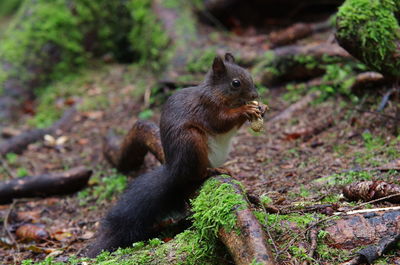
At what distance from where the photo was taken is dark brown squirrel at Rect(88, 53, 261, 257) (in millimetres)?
3490

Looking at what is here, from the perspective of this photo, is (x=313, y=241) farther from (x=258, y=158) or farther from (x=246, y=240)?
(x=258, y=158)

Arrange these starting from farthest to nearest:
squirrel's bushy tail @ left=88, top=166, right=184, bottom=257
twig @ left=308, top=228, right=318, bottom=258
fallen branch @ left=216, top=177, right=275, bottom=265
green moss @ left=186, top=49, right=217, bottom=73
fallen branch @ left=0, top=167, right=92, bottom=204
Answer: green moss @ left=186, top=49, right=217, bottom=73 < fallen branch @ left=0, top=167, right=92, bottom=204 < squirrel's bushy tail @ left=88, top=166, right=184, bottom=257 < twig @ left=308, top=228, right=318, bottom=258 < fallen branch @ left=216, top=177, right=275, bottom=265

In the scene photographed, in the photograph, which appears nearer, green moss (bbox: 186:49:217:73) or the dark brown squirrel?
the dark brown squirrel

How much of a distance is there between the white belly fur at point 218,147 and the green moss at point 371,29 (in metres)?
1.48

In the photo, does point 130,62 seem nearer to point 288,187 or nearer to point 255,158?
point 255,158

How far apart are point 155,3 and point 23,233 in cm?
537

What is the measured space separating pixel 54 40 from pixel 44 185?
3940mm

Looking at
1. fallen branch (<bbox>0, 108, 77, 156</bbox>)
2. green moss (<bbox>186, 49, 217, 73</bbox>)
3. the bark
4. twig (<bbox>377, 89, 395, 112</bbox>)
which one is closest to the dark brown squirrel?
the bark

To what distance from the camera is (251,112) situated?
142 inches

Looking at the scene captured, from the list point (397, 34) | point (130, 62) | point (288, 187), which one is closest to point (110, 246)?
point (288, 187)

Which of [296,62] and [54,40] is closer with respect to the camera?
[296,62]

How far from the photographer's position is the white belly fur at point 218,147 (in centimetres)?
375

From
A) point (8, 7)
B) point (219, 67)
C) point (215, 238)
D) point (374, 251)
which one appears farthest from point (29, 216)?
point (8, 7)

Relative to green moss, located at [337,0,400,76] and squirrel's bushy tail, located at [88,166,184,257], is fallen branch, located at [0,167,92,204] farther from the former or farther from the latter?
green moss, located at [337,0,400,76]
